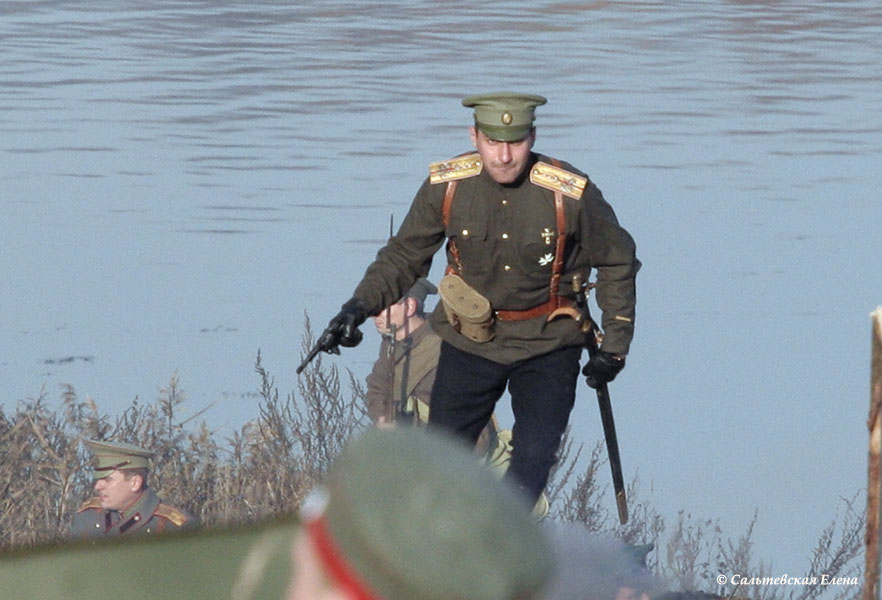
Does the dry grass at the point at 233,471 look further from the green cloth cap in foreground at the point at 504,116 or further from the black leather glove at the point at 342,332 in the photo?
the green cloth cap in foreground at the point at 504,116

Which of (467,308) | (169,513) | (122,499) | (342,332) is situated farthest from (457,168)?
(122,499)

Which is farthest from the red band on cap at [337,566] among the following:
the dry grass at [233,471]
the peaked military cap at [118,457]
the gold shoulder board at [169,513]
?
the dry grass at [233,471]

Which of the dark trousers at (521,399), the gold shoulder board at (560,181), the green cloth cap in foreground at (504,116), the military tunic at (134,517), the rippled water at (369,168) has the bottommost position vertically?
the rippled water at (369,168)

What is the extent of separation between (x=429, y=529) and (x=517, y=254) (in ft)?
16.0

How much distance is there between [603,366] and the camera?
648 cm

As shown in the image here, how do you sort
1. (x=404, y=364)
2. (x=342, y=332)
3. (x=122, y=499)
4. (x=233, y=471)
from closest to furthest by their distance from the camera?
(x=342, y=332), (x=122, y=499), (x=404, y=364), (x=233, y=471)

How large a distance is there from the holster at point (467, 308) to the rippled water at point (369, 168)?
638cm

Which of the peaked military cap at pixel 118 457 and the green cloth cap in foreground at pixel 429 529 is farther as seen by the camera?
the peaked military cap at pixel 118 457

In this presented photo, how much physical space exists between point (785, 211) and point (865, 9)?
17160mm

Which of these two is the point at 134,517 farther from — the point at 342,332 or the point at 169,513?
the point at 342,332

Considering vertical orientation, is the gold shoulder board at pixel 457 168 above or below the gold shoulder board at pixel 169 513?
above

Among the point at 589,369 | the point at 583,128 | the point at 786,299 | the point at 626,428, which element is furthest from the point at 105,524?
the point at 583,128

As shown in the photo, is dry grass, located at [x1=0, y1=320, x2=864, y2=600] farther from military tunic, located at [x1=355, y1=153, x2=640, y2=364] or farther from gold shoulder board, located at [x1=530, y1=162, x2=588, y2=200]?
gold shoulder board, located at [x1=530, y1=162, x2=588, y2=200]

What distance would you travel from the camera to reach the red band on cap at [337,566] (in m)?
1.40
